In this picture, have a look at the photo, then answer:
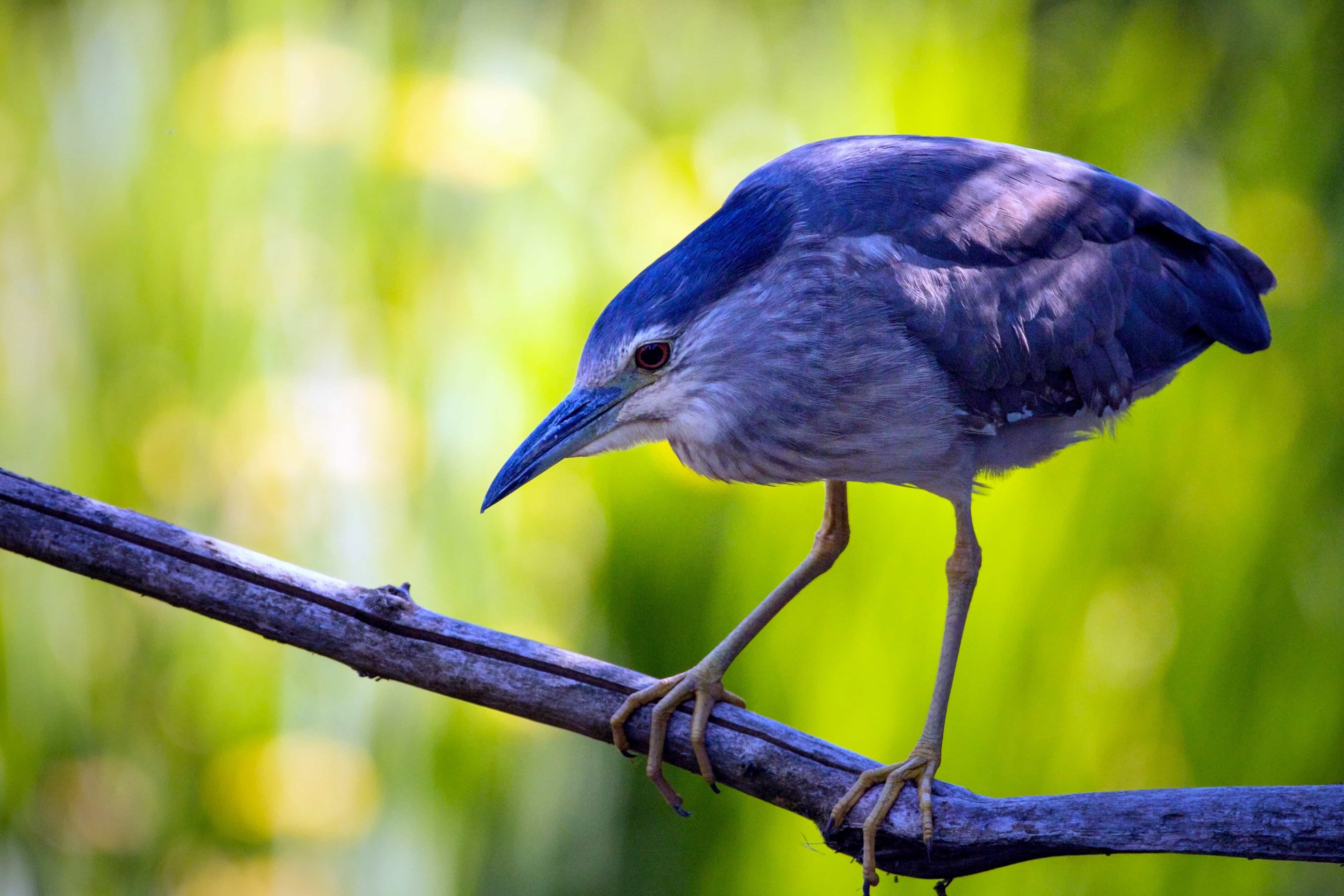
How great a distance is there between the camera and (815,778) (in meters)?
1.57

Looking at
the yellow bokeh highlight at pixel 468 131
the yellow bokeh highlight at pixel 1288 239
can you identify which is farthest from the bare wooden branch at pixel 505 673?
the yellow bokeh highlight at pixel 1288 239

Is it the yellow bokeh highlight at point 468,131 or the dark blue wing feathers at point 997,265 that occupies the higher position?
the yellow bokeh highlight at point 468,131

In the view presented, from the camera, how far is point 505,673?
61.2 inches

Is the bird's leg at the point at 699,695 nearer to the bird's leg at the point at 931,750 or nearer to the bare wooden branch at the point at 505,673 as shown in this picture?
the bare wooden branch at the point at 505,673

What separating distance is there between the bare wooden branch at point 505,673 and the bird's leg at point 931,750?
0.02 m

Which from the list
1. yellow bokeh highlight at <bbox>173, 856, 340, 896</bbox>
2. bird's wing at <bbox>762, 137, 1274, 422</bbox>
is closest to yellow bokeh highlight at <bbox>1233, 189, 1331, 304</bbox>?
bird's wing at <bbox>762, 137, 1274, 422</bbox>

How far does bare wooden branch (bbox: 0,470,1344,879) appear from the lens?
142cm

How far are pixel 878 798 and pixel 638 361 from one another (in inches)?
27.9

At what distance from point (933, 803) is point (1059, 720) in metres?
1.08

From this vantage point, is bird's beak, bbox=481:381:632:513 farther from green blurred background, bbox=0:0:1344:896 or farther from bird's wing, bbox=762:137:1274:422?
green blurred background, bbox=0:0:1344:896

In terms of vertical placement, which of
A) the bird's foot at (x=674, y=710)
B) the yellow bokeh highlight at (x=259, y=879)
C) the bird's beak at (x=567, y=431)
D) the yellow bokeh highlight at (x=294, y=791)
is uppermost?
the bird's beak at (x=567, y=431)

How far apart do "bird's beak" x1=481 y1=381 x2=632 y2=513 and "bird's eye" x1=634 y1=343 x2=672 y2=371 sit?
3cm

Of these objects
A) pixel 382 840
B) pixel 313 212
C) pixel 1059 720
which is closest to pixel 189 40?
pixel 313 212

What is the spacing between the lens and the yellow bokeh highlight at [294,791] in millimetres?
2496
